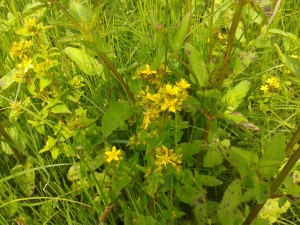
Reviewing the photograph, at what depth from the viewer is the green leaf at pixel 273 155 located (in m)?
0.72

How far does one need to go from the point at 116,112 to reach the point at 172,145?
0.75 feet

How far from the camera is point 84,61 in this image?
1.07 metres

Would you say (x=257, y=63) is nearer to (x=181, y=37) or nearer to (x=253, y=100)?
(x=253, y=100)

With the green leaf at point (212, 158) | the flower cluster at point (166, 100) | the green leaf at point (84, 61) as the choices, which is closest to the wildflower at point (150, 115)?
the flower cluster at point (166, 100)

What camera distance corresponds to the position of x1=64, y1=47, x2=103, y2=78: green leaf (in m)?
1.07

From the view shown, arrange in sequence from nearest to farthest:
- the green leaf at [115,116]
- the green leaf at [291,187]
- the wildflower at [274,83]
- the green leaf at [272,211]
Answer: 1. the green leaf at [291,187]
2. the green leaf at [115,116]
3. the green leaf at [272,211]
4. the wildflower at [274,83]

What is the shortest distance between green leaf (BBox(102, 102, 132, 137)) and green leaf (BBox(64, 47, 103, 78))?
25 centimetres

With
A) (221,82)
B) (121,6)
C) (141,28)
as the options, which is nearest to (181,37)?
(221,82)

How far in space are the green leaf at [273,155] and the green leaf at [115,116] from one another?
31cm

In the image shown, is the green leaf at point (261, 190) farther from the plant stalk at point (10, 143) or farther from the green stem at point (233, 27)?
the plant stalk at point (10, 143)

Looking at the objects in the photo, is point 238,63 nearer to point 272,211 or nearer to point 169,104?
point 169,104

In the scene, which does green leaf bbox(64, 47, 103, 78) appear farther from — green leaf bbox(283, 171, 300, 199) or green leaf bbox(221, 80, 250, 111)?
green leaf bbox(283, 171, 300, 199)

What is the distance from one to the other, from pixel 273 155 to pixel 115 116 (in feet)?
1.16

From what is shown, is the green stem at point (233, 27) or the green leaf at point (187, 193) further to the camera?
the green leaf at point (187, 193)
